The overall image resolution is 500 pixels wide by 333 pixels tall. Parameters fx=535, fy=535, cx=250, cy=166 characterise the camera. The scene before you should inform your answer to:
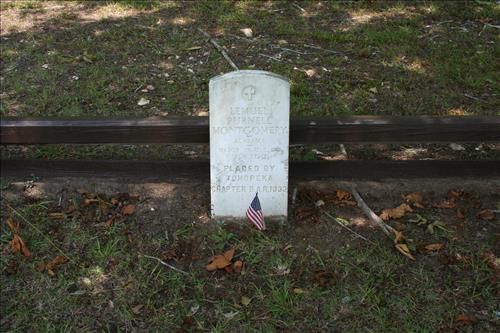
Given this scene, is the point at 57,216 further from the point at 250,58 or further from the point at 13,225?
the point at 250,58

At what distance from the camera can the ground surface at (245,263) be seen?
2.91m

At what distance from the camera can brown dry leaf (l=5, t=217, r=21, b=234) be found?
11.3 ft

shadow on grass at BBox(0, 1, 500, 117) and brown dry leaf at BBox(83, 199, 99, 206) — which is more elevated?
shadow on grass at BBox(0, 1, 500, 117)

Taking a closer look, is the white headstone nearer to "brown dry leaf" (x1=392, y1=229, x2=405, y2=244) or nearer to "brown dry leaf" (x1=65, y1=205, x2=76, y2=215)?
"brown dry leaf" (x1=392, y1=229, x2=405, y2=244)

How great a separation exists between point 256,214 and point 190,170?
0.70 m

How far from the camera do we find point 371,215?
139 inches

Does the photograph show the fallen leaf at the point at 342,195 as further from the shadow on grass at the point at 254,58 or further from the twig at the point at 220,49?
the twig at the point at 220,49

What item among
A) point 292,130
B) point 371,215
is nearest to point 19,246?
point 292,130

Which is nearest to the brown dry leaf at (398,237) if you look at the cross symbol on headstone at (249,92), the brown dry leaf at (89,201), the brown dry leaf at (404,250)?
the brown dry leaf at (404,250)

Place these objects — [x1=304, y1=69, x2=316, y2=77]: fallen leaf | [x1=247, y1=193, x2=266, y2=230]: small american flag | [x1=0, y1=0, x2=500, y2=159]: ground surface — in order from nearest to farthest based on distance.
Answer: [x1=247, y1=193, x2=266, y2=230]: small american flag → [x1=0, y1=0, x2=500, y2=159]: ground surface → [x1=304, y1=69, x2=316, y2=77]: fallen leaf

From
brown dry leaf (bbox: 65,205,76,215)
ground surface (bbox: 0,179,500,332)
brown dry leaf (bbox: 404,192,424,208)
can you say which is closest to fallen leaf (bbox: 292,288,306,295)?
ground surface (bbox: 0,179,500,332)

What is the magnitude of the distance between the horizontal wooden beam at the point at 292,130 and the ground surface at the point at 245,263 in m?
0.40

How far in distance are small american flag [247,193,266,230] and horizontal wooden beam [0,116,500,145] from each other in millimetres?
479

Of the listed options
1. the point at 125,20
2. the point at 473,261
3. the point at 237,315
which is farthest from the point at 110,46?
the point at 473,261
